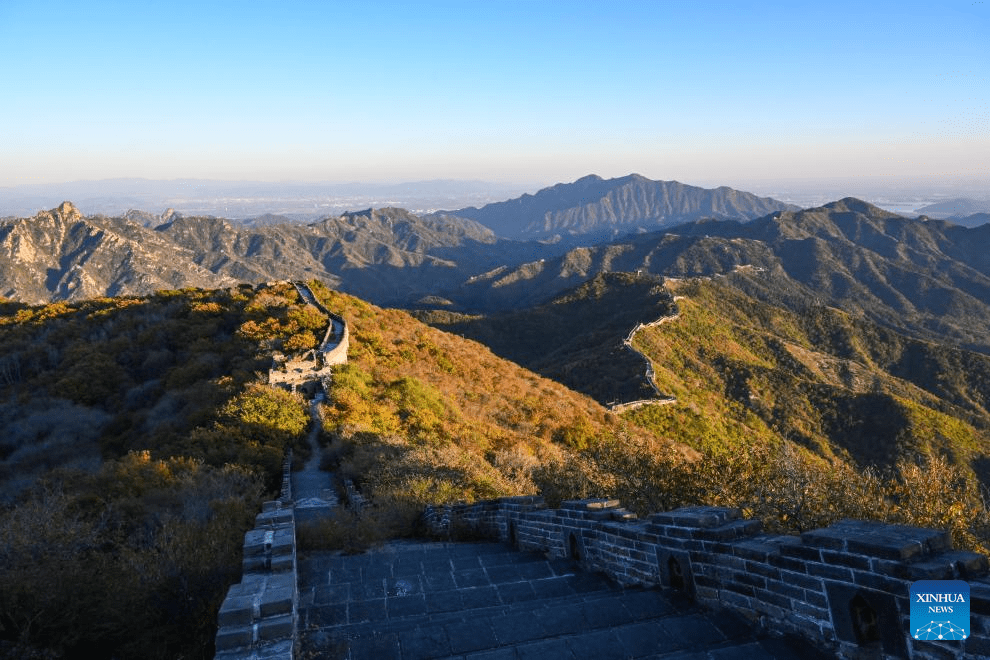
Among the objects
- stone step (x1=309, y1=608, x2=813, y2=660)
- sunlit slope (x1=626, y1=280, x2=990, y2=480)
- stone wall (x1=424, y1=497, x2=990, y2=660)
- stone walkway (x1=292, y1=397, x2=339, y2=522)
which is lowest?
sunlit slope (x1=626, y1=280, x2=990, y2=480)

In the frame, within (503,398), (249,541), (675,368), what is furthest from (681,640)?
(675,368)

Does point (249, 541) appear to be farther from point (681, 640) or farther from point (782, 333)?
point (782, 333)

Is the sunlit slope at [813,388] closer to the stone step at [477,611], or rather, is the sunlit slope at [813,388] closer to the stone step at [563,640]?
the stone step at [477,611]

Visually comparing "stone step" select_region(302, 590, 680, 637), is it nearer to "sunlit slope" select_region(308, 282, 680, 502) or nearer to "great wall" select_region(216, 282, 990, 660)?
"great wall" select_region(216, 282, 990, 660)

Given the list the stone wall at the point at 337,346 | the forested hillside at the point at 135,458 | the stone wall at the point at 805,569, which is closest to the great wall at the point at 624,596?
the stone wall at the point at 805,569

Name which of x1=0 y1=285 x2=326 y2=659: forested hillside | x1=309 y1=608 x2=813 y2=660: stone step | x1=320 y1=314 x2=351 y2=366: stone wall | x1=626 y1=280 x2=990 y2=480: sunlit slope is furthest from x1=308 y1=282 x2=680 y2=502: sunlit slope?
x1=626 y1=280 x2=990 y2=480: sunlit slope

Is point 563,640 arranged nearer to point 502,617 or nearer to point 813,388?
point 502,617
